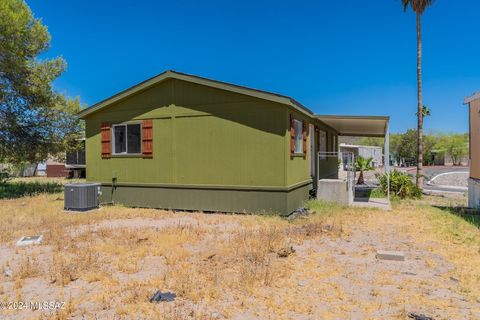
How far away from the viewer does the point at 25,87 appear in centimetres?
1366

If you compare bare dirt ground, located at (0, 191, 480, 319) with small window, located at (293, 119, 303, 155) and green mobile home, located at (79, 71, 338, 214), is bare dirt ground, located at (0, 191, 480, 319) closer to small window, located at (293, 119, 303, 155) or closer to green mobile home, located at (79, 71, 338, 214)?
green mobile home, located at (79, 71, 338, 214)

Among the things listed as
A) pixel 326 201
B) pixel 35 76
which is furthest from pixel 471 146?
pixel 35 76

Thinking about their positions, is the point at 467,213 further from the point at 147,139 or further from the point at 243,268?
the point at 147,139

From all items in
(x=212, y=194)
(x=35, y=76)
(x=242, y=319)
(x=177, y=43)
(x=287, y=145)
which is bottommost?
(x=242, y=319)

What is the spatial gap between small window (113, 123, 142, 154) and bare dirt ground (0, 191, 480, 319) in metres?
3.04

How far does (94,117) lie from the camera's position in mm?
11281

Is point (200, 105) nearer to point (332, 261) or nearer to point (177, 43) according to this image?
point (332, 261)

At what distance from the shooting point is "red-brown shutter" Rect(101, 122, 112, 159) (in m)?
10.9

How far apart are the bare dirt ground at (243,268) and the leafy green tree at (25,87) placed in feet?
24.5

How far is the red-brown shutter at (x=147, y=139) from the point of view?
405 inches

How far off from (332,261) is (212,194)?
16.2ft

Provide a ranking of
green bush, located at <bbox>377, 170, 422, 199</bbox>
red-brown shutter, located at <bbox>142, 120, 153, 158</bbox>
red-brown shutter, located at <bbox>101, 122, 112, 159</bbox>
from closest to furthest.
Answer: red-brown shutter, located at <bbox>142, 120, 153, 158</bbox> < red-brown shutter, located at <bbox>101, 122, 112, 159</bbox> < green bush, located at <bbox>377, 170, 422, 199</bbox>

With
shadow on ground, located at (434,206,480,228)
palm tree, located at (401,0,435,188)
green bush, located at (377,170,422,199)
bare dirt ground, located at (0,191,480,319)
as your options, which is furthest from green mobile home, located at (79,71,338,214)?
palm tree, located at (401,0,435,188)

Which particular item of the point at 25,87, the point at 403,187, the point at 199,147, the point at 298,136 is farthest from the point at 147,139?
the point at 403,187
